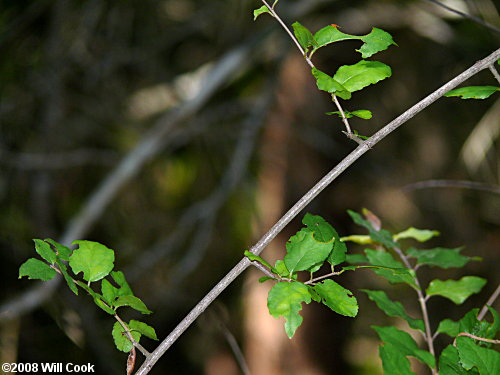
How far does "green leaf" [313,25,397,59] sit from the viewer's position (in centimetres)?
41

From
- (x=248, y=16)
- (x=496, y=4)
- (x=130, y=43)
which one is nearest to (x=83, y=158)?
(x=130, y=43)

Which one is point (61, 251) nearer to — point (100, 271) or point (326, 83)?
point (100, 271)

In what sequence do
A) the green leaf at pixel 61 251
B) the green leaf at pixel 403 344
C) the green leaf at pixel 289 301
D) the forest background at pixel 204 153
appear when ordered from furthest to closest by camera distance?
the forest background at pixel 204 153 → the green leaf at pixel 403 344 → the green leaf at pixel 61 251 → the green leaf at pixel 289 301

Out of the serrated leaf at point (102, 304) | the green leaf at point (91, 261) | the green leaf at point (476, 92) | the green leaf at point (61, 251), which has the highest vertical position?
the green leaf at point (61, 251)

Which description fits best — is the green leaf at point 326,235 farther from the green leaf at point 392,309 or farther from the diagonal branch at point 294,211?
the green leaf at point 392,309

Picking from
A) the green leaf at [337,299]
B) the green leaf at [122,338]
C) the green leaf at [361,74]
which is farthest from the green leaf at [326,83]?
the green leaf at [122,338]

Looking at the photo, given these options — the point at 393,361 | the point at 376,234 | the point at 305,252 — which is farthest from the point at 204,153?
the point at 305,252

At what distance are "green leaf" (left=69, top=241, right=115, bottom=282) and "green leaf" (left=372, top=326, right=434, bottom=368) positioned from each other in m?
0.28

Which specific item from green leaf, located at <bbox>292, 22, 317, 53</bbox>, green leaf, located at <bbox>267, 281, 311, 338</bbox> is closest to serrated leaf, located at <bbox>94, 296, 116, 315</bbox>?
green leaf, located at <bbox>267, 281, 311, 338</bbox>

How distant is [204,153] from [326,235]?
6.15ft

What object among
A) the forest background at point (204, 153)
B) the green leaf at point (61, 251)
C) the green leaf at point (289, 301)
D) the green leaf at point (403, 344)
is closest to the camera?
the green leaf at point (289, 301)

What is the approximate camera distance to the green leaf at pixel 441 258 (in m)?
0.63

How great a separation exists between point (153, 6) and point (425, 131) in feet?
5.11

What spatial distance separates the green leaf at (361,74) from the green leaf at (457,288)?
31 cm
